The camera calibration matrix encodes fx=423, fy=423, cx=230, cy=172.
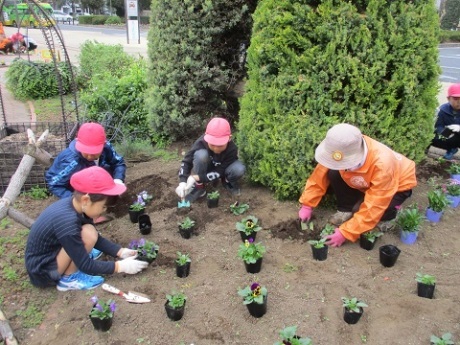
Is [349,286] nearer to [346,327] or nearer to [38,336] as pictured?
[346,327]

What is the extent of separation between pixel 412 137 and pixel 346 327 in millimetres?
2077

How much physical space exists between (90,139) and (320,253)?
2.27m

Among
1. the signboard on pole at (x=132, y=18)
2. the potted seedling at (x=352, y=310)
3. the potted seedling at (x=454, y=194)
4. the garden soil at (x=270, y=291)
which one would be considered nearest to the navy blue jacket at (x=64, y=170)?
the garden soil at (x=270, y=291)

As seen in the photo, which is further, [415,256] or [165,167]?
[165,167]

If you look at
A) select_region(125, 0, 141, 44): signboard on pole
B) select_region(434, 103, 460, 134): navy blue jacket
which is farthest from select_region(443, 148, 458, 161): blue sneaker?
select_region(125, 0, 141, 44): signboard on pole

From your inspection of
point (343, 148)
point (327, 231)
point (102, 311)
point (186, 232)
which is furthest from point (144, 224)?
point (343, 148)

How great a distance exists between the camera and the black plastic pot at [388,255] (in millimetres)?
3250

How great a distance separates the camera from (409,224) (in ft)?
11.6

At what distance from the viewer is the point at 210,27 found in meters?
5.41

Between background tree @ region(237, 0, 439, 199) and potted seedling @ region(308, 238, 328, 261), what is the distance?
2.62 feet

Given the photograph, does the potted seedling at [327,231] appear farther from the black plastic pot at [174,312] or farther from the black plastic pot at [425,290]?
the black plastic pot at [174,312]

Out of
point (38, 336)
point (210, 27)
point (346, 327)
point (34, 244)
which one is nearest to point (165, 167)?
point (210, 27)

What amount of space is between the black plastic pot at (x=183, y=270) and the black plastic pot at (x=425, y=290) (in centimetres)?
166

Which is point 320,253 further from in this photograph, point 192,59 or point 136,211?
point 192,59
